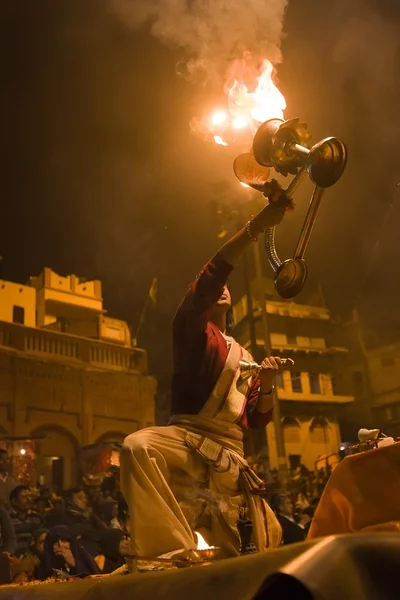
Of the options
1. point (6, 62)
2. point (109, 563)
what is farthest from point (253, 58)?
point (109, 563)

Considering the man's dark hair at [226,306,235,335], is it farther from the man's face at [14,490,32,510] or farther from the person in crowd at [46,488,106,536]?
the man's face at [14,490,32,510]

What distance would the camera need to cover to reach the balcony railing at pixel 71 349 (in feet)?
37.5

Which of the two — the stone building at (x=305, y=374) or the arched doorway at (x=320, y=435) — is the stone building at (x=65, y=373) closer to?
the stone building at (x=305, y=374)

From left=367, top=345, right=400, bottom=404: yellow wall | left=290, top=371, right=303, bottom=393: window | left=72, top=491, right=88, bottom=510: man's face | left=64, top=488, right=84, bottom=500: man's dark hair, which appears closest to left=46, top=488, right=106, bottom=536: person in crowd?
left=72, top=491, right=88, bottom=510: man's face

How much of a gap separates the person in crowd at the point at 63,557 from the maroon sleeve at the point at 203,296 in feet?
11.2

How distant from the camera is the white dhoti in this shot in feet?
9.03

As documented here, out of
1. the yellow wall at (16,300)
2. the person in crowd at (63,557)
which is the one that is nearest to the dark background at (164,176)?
the yellow wall at (16,300)

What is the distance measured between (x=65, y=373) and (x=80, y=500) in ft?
Answer: 11.6

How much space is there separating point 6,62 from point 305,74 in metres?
5.05

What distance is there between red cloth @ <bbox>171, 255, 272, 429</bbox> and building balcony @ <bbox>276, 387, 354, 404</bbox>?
11280mm

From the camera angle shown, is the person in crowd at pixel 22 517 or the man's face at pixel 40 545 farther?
the person in crowd at pixel 22 517

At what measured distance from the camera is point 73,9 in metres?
9.16

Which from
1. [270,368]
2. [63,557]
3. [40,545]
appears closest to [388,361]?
[40,545]

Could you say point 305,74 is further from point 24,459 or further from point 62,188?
point 24,459
